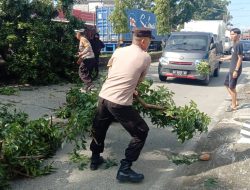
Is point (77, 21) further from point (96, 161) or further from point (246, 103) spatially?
point (96, 161)

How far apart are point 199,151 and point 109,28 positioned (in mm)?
22634

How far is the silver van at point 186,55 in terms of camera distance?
13172mm

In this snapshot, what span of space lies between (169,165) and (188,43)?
9588 mm

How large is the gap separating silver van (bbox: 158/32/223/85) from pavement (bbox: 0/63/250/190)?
538 centimetres

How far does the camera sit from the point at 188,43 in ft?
46.7

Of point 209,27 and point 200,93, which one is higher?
point 209,27

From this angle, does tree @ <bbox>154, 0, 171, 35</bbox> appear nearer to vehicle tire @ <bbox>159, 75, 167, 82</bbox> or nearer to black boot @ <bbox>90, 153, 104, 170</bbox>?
vehicle tire @ <bbox>159, 75, 167, 82</bbox>

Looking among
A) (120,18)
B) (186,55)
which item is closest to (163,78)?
(186,55)

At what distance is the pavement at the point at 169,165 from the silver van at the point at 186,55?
17.7 ft

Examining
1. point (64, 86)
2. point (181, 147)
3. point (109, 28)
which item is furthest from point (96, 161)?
point (109, 28)

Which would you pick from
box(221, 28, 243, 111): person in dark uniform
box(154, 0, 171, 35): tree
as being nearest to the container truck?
box(154, 0, 171, 35): tree

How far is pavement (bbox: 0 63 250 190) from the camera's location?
14.9 feet

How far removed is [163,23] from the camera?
29312mm

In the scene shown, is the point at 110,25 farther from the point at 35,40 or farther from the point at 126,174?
the point at 126,174
